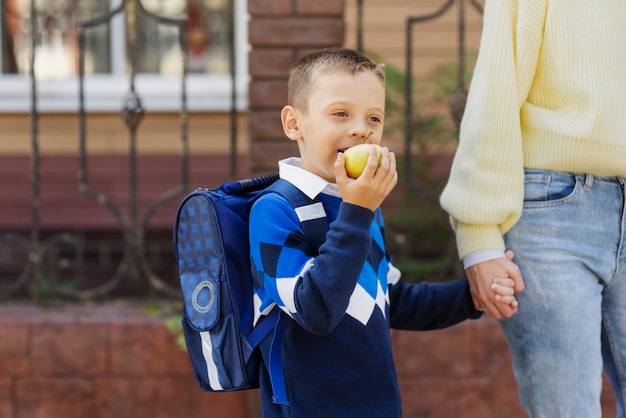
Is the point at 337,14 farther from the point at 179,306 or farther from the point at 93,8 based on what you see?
the point at 93,8

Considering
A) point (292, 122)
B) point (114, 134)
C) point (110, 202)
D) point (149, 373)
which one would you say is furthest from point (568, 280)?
point (114, 134)

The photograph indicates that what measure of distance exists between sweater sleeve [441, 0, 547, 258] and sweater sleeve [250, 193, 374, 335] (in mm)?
454

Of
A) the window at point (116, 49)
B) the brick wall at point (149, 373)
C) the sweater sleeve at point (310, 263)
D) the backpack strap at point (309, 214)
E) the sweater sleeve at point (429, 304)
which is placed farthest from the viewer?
the window at point (116, 49)

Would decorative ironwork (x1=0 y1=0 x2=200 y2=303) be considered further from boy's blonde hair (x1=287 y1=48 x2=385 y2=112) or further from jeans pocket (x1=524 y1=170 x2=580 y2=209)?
jeans pocket (x1=524 y1=170 x2=580 y2=209)

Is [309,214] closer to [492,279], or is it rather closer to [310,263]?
[310,263]

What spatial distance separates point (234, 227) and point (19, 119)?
14.8 ft

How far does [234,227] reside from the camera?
81.7 inches

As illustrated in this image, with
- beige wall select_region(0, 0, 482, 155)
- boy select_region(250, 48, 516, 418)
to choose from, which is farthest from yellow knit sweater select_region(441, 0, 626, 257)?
beige wall select_region(0, 0, 482, 155)

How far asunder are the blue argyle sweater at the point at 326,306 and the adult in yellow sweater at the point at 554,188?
35 cm

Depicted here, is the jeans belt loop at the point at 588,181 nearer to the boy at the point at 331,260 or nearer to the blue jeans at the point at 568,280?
the blue jeans at the point at 568,280

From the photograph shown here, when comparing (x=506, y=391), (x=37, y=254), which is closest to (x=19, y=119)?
(x=37, y=254)

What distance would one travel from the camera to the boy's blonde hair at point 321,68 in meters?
2.04

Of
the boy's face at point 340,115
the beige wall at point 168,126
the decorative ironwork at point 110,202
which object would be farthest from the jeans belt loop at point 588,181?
the beige wall at point 168,126

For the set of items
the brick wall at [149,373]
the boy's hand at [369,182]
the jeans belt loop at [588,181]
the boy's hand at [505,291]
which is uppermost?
the boy's hand at [369,182]
